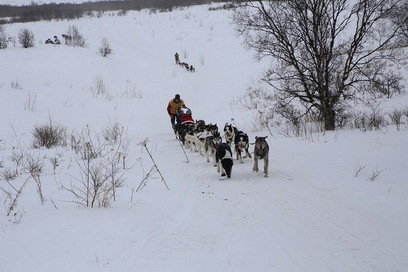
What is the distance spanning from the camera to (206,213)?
433 centimetres

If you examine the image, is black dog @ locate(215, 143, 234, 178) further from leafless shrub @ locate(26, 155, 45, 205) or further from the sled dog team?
leafless shrub @ locate(26, 155, 45, 205)

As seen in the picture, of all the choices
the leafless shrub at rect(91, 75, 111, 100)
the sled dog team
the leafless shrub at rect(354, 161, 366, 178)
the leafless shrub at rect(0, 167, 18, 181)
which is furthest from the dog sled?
the leafless shrub at rect(91, 75, 111, 100)

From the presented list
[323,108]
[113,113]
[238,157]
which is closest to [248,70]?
[113,113]

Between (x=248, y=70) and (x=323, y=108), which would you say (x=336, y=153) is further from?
(x=248, y=70)

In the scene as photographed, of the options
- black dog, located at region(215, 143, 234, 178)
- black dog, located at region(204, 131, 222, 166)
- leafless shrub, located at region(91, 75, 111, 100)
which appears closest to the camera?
black dog, located at region(215, 143, 234, 178)

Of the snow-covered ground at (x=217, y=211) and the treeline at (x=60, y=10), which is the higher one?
the treeline at (x=60, y=10)

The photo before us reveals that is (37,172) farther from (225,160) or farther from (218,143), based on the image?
(218,143)

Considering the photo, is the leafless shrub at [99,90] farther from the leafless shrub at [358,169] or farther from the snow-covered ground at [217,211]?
the leafless shrub at [358,169]

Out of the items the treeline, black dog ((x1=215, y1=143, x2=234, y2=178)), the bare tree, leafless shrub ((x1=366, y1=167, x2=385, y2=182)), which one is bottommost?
leafless shrub ((x1=366, y1=167, x2=385, y2=182))

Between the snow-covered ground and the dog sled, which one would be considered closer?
the snow-covered ground

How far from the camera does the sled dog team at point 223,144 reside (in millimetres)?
6535

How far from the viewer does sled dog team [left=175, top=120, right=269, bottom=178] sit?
21.4 feet

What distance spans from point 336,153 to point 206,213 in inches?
188

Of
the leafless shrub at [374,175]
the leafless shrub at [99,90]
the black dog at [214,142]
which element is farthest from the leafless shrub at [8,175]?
the leafless shrub at [99,90]
